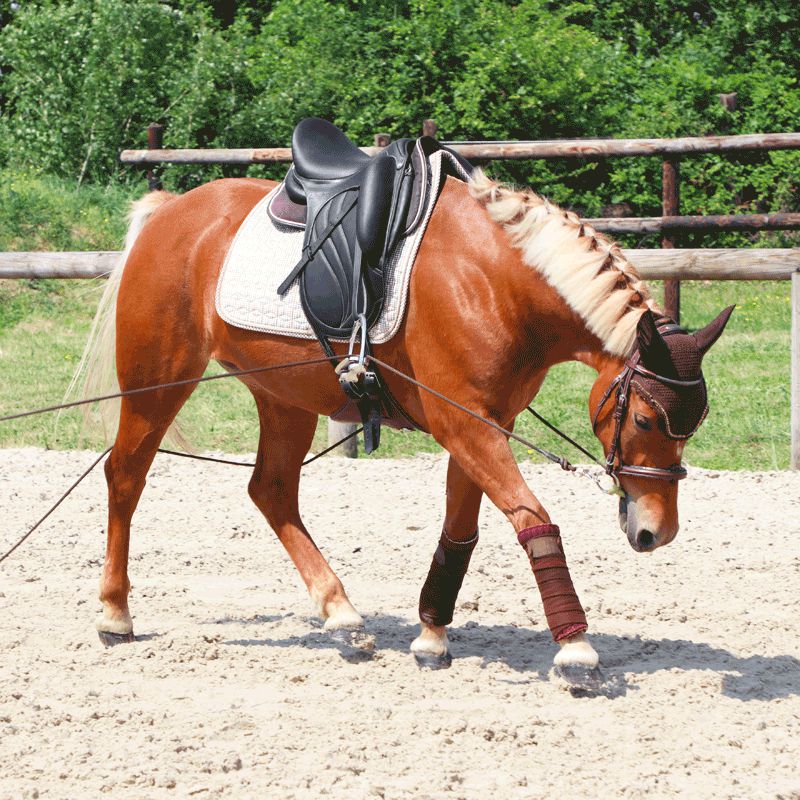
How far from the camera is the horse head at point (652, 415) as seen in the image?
12.2 ft

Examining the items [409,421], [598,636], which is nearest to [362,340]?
[409,421]

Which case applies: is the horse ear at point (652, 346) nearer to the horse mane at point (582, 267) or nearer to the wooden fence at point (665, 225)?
the horse mane at point (582, 267)

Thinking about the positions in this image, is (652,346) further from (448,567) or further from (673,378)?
(448,567)

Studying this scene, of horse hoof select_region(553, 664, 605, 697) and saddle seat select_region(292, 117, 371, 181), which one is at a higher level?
saddle seat select_region(292, 117, 371, 181)

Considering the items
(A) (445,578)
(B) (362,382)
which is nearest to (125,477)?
(B) (362,382)

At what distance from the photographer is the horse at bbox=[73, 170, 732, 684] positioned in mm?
3844

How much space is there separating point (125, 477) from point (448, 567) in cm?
133

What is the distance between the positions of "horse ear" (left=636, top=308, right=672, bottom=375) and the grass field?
2.64m

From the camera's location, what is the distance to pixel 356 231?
14.0 feet

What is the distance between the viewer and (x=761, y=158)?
14016mm

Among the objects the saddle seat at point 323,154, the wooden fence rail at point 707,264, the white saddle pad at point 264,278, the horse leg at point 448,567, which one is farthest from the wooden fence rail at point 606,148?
the horse leg at point 448,567

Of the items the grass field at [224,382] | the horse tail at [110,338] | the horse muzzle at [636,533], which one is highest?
the horse tail at [110,338]

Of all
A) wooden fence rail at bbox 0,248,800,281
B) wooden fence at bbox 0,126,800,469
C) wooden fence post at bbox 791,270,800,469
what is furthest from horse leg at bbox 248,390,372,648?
wooden fence post at bbox 791,270,800,469

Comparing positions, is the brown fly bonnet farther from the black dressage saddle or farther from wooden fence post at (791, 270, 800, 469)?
wooden fence post at (791, 270, 800, 469)
